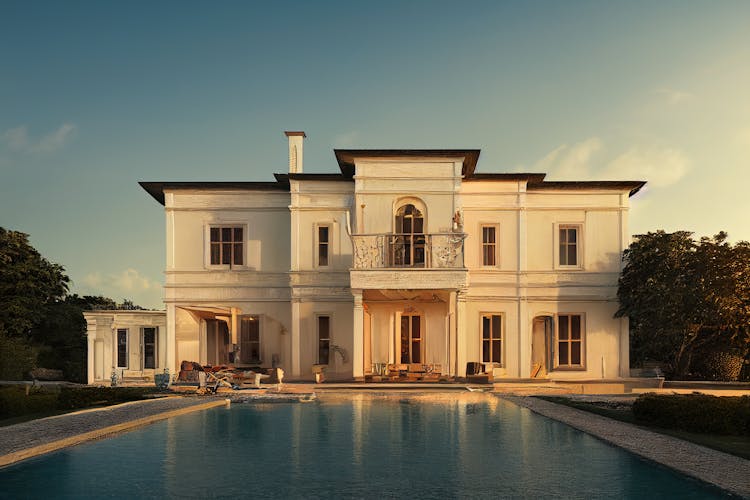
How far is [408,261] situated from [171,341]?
9887mm

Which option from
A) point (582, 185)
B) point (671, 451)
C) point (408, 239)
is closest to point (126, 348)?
point (408, 239)

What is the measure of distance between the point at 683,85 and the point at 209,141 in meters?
16.6

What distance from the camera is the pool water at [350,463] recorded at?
9500 millimetres

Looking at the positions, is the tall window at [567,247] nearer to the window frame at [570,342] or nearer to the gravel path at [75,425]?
the window frame at [570,342]

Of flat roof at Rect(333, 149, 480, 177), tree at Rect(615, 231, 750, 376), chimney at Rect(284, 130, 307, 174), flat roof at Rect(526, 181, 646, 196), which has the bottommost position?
tree at Rect(615, 231, 750, 376)

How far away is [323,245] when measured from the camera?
28172 millimetres

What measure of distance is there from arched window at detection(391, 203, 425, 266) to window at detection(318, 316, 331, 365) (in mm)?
4006

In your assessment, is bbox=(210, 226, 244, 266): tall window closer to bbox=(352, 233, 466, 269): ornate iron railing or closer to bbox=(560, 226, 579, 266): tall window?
bbox=(352, 233, 466, 269): ornate iron railing

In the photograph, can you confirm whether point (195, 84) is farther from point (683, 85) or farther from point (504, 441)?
point (504, 441)

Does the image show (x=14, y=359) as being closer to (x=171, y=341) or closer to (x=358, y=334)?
(x=171, y=341)

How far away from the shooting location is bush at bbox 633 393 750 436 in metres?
14.1

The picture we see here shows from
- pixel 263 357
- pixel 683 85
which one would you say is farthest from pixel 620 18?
pixel 263 357

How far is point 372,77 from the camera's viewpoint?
24.5 metres

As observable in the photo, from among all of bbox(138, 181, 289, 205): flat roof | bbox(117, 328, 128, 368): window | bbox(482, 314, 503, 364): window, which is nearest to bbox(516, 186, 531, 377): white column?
bbox(482, 314, 503, 364): window
